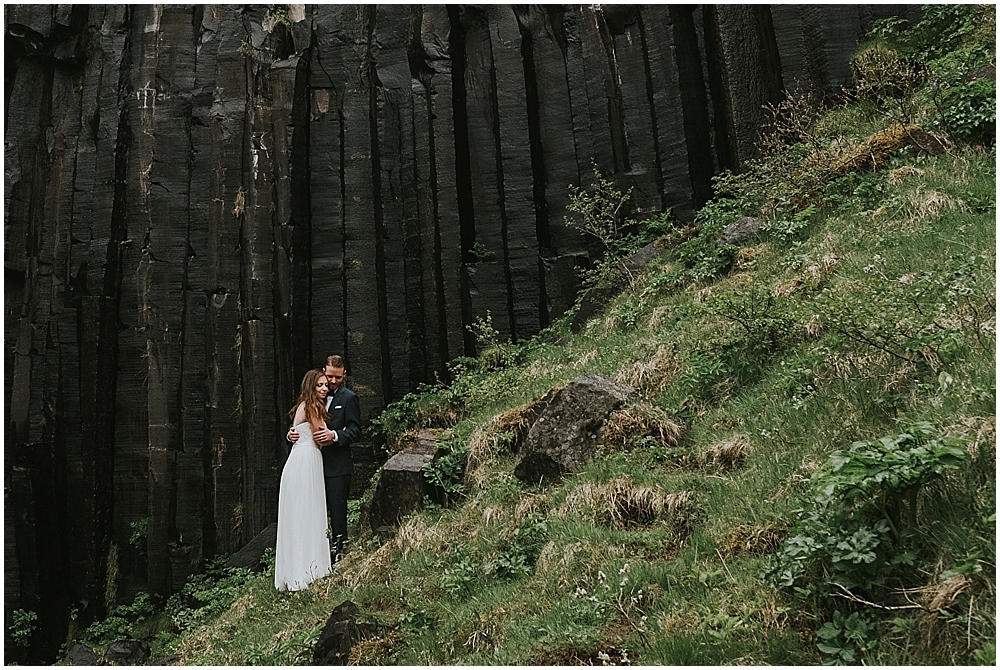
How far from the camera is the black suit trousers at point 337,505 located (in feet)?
24.4

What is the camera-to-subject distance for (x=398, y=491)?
739cm

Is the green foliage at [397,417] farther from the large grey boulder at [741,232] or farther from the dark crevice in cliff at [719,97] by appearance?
the dark crevice in cliff at [719,97]

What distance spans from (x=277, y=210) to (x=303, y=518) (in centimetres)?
757

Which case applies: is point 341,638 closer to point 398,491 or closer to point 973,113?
point 398,491

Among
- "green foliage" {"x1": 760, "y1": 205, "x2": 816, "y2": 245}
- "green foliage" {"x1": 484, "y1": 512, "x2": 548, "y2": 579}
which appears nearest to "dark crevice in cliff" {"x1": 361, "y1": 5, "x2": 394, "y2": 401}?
"green foliage" {"x1": 760, "y1": 205, "x2": 816, "y2": 245}

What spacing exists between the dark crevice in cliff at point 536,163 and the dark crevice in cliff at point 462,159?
3.68 ft

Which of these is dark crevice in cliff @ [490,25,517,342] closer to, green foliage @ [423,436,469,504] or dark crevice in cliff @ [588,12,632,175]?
dark crevice in cliff @ [588,12,632,175]

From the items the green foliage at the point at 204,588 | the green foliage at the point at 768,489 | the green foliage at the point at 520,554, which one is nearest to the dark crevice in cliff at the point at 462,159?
the green foliage at the point at 768,489

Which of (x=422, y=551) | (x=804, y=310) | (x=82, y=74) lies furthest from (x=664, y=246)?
(x=82, y=74)

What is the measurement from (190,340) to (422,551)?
8222 mm

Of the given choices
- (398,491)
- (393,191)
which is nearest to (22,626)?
(398,491)

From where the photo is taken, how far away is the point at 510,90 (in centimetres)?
1362

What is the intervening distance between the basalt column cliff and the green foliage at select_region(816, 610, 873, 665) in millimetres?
9801

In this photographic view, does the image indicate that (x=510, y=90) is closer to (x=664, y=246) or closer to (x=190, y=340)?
(x=664, y=246)
